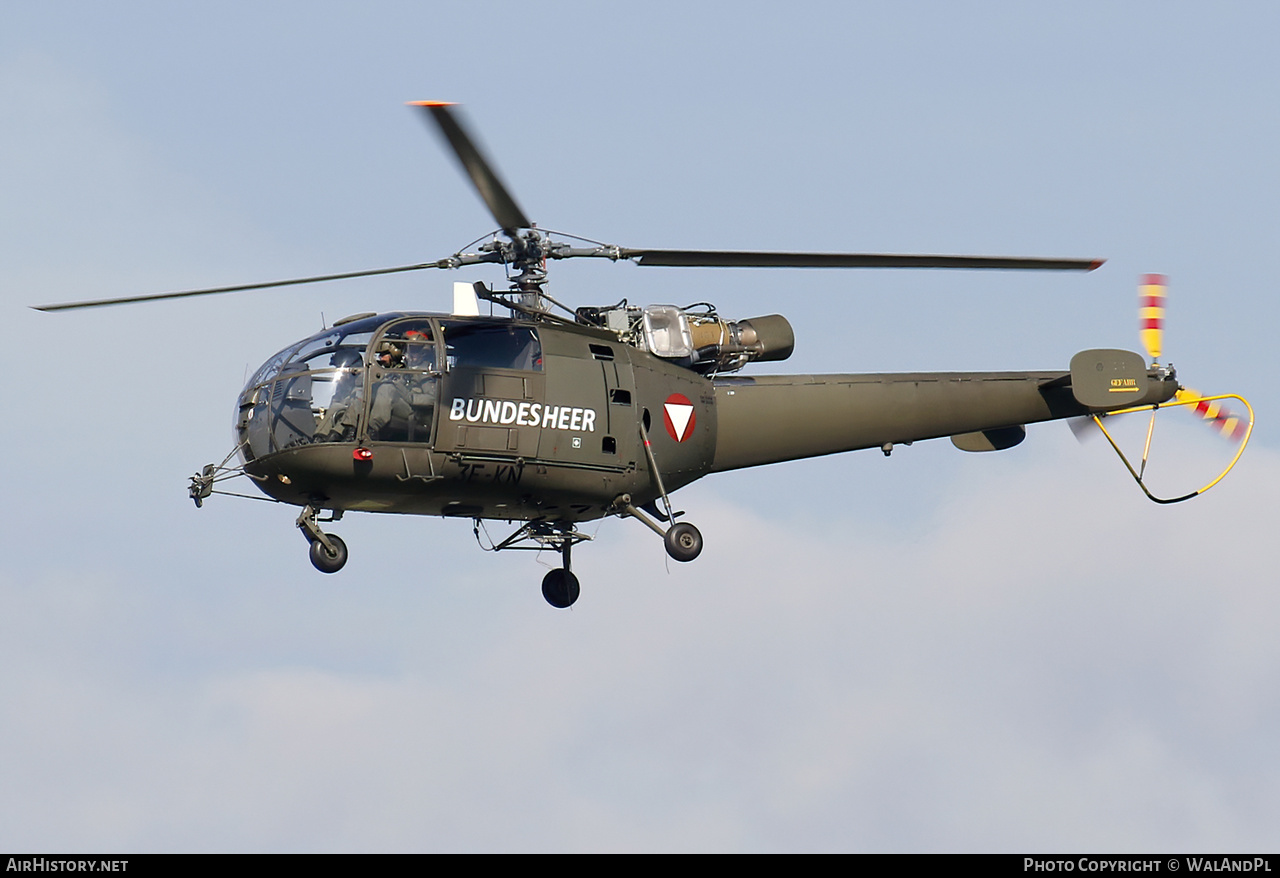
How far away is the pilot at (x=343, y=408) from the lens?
23.9 m

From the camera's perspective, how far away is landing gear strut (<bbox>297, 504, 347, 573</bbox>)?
24.5m

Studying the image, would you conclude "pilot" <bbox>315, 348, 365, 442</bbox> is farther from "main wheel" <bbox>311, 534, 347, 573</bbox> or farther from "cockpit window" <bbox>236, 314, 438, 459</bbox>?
"main wheel" <bbox>311, 534, 347, 573</bbox>

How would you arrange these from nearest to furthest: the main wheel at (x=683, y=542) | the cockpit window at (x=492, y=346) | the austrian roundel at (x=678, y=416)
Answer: the cockpit window at (x=492, y=346) → the main wheel at (x=683, y=542) → the austrian roundel at (x=678, y=416)

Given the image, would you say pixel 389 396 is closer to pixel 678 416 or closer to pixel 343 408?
pixel 343 408

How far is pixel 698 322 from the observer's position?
2761 centimetres

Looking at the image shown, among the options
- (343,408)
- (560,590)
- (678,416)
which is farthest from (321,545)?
(678,416)

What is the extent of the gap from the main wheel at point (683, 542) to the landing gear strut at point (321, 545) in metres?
4.53

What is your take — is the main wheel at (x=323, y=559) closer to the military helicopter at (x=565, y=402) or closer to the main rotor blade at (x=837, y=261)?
the military helicopter at (x=565, y=402)

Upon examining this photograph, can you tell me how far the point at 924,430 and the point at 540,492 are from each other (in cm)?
679

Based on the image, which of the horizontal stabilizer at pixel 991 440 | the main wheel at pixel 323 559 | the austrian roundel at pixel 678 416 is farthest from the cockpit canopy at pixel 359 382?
the horizontal stabilizer at pixel 991 440

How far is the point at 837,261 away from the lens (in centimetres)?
2588

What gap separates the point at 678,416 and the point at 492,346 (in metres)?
3.33

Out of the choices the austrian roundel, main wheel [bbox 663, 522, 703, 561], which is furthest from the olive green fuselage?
main wheel [bbox 663, 522, 703, 561]

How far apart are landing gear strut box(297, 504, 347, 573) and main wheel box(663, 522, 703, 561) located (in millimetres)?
4526
